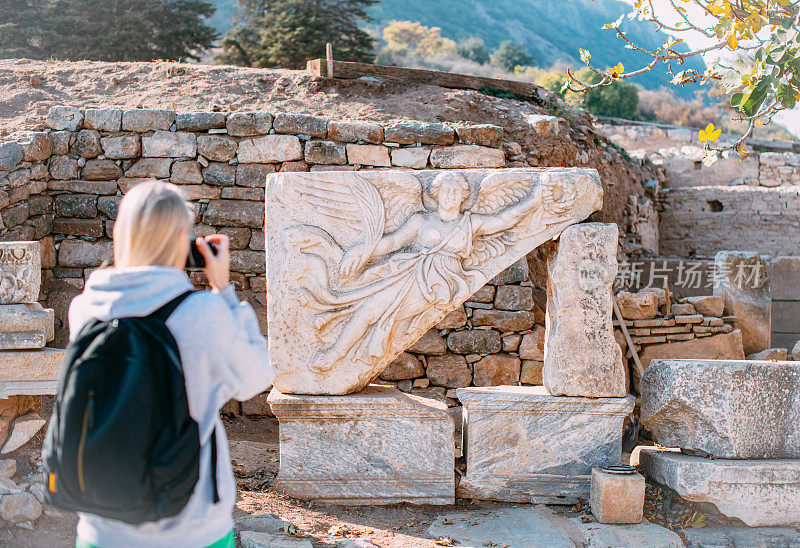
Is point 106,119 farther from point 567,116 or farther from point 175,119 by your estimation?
point 567,116

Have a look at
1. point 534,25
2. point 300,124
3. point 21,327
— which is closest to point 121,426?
point 21,327

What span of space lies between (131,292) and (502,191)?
2595 mm

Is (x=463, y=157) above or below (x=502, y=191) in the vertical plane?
above

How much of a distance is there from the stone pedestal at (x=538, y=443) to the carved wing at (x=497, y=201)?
2.57ft

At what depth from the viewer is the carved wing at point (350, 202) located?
3893mm

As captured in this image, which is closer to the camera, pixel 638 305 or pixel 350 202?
pixel 350 202

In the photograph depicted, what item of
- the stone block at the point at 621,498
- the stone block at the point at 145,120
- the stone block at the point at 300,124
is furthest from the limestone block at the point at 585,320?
the stone block at the point at 145,120

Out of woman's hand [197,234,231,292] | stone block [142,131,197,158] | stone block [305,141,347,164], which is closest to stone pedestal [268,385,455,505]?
woman's hand [197,234,231,292]

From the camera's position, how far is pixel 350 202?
12.8 feet

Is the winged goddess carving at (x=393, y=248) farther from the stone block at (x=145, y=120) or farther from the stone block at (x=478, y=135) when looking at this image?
the stone block at (x=145, y=120)

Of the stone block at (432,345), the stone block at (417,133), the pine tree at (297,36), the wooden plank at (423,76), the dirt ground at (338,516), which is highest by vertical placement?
the pine tree at (297,36)

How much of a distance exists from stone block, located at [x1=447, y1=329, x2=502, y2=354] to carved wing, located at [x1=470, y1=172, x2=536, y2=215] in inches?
91.4

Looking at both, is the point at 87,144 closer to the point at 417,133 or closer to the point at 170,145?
the point at 170,145

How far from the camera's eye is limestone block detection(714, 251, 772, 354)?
6.91 m
